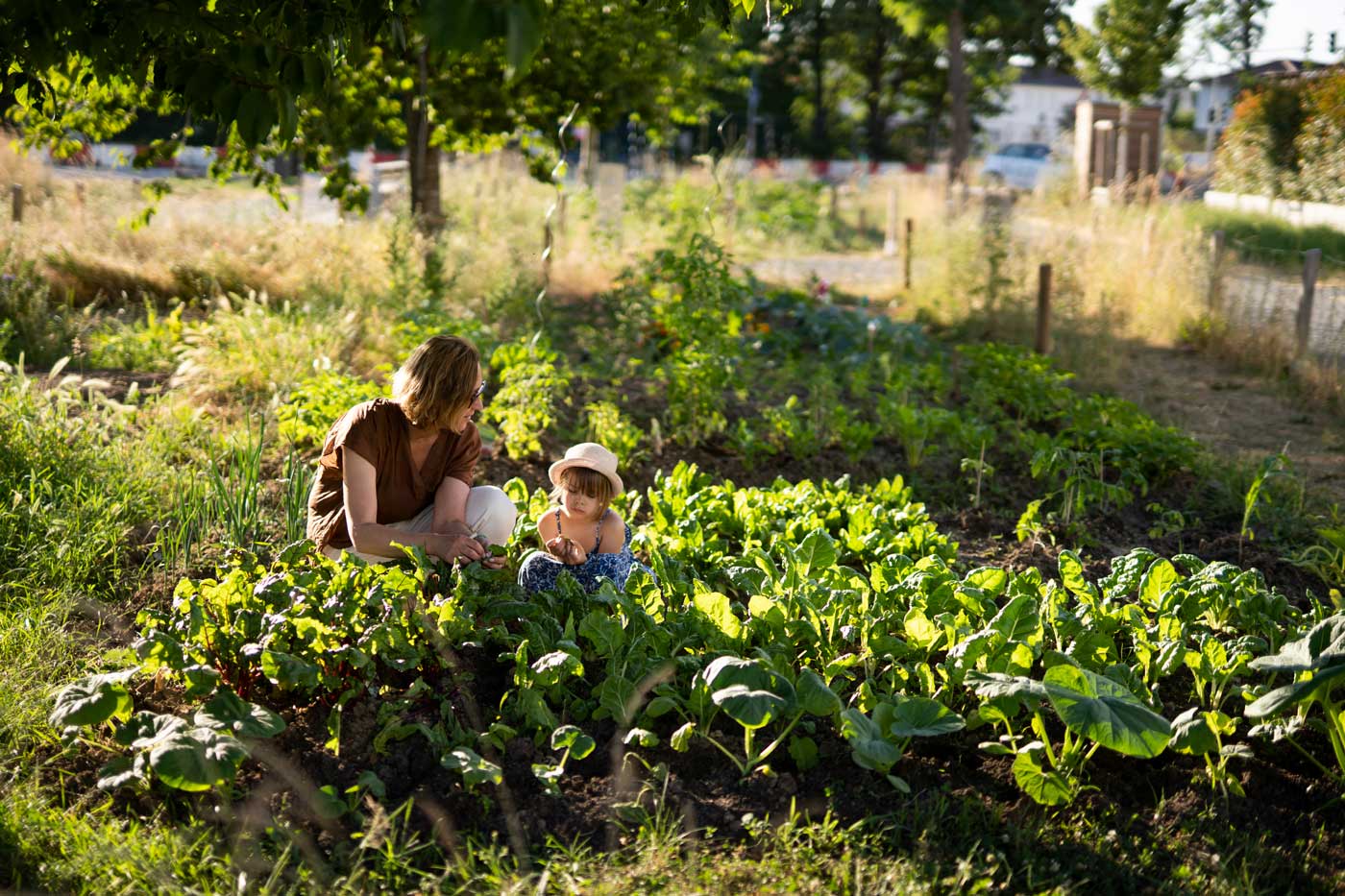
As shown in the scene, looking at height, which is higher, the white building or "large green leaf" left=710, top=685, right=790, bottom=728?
the white building

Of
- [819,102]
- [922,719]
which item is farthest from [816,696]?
[819,102]

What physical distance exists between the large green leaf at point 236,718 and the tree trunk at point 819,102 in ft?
132

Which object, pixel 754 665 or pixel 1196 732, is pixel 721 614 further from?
pixel 1196 732

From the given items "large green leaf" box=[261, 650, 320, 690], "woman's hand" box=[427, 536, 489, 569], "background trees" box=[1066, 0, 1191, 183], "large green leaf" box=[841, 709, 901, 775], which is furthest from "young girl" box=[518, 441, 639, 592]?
"background trees" box=[1066, 0, 1191, 183]

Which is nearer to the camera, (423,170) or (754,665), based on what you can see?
(754,665)

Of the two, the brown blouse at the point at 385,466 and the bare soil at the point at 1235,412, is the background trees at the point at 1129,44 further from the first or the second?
the brown blouse at the point at 385,466

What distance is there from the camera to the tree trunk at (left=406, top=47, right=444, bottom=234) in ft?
32.4

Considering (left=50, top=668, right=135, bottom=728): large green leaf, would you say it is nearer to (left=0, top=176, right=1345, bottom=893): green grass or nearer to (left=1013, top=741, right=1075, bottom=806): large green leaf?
(left=0, top=176, right=1345, bottom=893): green grass

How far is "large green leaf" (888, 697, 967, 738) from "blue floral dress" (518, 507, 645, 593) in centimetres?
100

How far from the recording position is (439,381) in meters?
3.60

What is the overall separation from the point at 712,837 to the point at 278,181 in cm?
664

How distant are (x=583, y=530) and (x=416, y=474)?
0.58m

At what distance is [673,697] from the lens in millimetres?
2980

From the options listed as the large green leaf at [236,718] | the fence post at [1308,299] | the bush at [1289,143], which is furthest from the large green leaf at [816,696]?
the bush at [1289,143]
